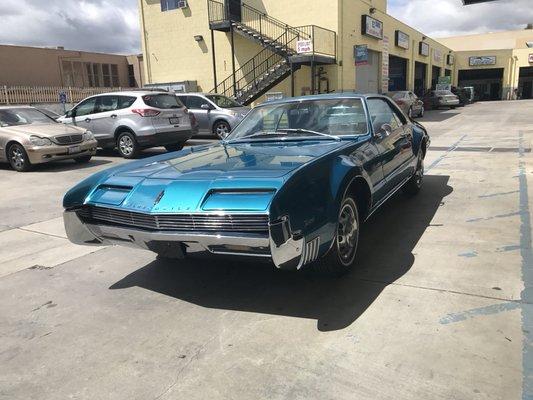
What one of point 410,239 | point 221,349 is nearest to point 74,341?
point 221,349

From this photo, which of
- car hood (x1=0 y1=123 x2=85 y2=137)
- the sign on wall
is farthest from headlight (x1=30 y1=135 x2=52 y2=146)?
the sign on wall

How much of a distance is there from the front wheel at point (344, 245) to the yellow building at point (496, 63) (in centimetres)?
6081

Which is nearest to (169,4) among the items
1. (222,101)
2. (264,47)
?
(264,47)

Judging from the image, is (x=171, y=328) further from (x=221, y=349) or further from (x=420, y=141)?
(x=420, y=141)

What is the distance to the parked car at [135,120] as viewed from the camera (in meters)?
11.7

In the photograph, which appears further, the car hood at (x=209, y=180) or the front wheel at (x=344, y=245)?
the front wheel at (x=344, y=245)

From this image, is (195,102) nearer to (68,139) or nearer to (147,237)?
(68,139)

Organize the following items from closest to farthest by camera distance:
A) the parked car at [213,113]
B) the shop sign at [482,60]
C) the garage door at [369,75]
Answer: the parked car at [213,113]
the garage door at [369,75]
the shop sign at [482,60]

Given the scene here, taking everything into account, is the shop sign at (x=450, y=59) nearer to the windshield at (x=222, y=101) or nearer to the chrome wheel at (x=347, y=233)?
the windshield at (x=222, y=101)

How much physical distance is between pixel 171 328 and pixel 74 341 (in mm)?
656

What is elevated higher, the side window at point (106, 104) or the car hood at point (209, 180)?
the side window at point (106, 104)

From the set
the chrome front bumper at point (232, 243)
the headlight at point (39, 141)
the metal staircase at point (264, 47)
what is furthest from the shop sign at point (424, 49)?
the chrome front bumper at point (232, 243)

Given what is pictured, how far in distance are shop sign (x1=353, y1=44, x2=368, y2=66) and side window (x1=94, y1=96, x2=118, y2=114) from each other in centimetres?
1502

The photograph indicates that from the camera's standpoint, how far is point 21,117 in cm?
1134
